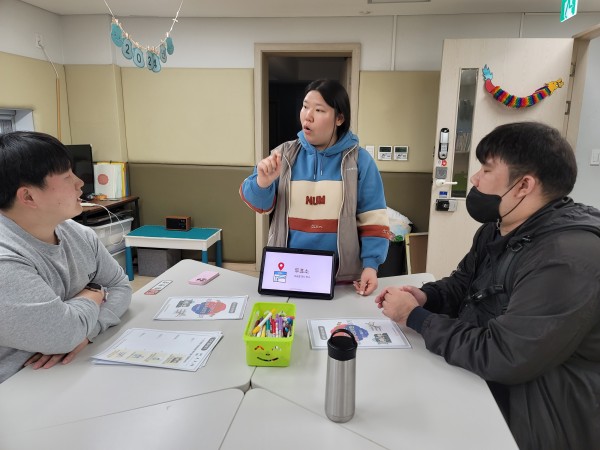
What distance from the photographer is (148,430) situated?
3.08 feet

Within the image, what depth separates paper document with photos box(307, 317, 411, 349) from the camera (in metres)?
1.31

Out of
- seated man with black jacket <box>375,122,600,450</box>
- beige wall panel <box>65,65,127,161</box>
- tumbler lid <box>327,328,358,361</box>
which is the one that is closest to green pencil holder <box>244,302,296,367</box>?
tumbler lid <box>327,328,358,361</box>

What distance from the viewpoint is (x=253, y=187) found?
171 cm

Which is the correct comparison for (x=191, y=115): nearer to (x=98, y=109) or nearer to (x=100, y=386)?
(x=98, y=109)

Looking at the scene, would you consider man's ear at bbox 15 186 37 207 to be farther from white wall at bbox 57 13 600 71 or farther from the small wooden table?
white wall at bbox 57 13 600 71

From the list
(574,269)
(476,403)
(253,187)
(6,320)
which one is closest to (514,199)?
(574,269)

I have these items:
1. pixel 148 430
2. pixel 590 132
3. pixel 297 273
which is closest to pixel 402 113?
pixel 590 132

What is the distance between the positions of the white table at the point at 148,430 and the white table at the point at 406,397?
14 cm

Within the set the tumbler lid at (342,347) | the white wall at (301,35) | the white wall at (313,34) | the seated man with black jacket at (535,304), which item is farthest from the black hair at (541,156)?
the white wall at (313,34)

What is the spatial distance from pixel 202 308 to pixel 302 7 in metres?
2.82

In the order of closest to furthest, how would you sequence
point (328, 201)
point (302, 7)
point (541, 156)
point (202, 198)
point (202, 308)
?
point (541, 156) < point (202, 308) < point (328, 201) < point (302, 7) < point (202, 198)

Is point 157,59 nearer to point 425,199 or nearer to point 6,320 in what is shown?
point 6,320

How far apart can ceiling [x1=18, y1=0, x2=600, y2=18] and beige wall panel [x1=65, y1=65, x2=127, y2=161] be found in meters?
0.54

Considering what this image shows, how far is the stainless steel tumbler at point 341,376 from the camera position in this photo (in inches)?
36.1
